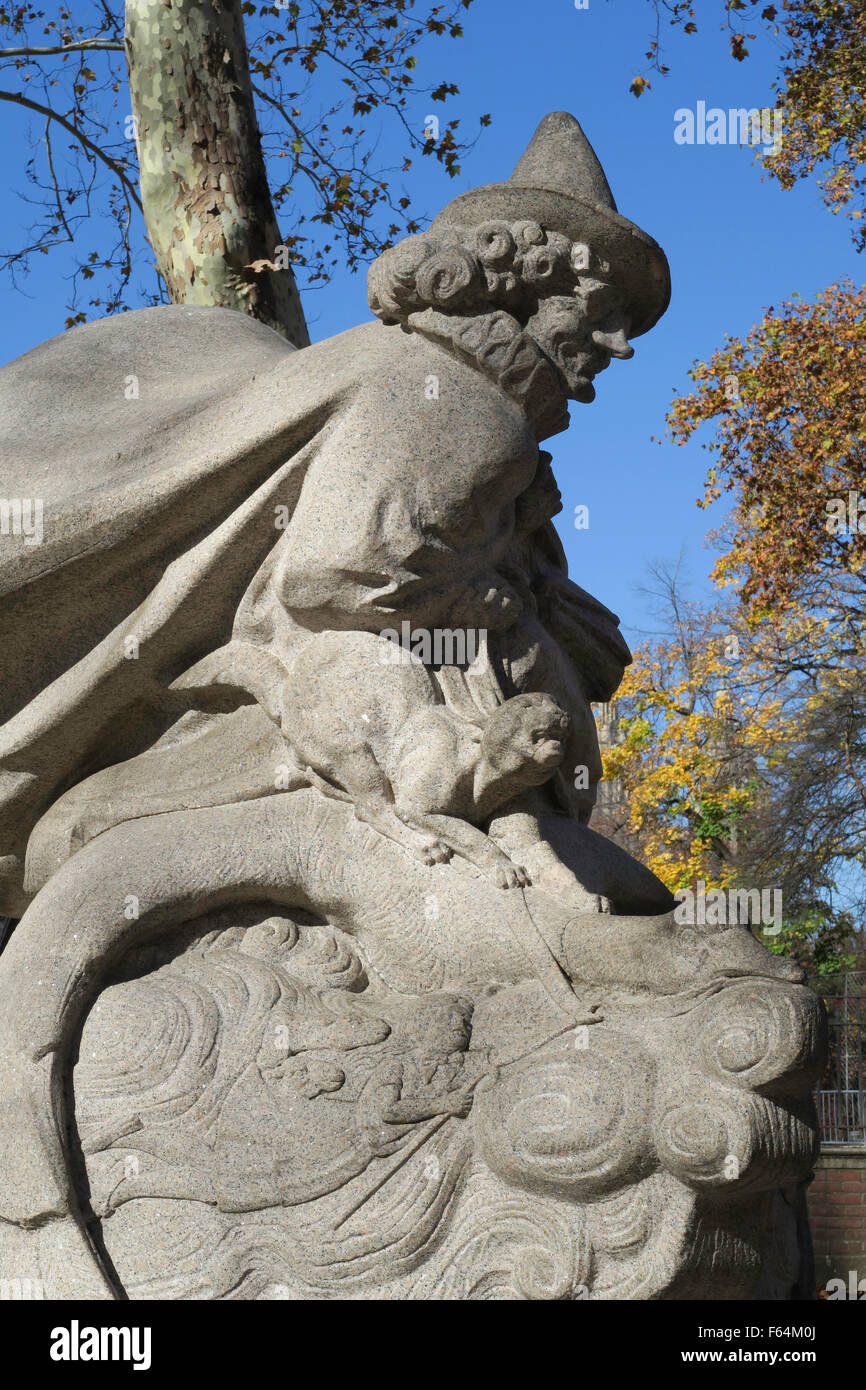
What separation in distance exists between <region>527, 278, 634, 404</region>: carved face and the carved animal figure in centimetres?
83

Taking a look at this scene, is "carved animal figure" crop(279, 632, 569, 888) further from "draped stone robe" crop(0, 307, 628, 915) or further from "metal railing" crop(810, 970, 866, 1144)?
"metal railing" crop(810, 970, 866, 1144)

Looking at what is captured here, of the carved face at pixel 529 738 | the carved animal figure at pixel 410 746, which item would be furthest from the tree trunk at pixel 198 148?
the carved face at pixel 529 738

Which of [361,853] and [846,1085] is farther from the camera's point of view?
[846,1085]

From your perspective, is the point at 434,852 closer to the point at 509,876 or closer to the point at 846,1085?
the point at 509,876

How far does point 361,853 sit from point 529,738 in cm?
45

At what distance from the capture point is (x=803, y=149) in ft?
39.7

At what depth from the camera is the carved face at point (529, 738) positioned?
3.17 m

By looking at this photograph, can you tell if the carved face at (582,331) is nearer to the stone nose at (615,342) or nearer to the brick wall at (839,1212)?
the stone nose at (615,342)

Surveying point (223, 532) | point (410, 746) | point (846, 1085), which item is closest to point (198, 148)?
point (223, 532)

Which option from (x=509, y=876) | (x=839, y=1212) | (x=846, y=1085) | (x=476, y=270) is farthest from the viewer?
(x=846, y=1085)

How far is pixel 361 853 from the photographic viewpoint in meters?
3.25

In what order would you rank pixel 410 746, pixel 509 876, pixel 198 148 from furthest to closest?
pixel 198 148
pixel 410 746
pixel 509 876

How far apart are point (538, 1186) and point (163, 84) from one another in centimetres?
566

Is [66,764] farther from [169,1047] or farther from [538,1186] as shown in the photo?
[538,1186]
